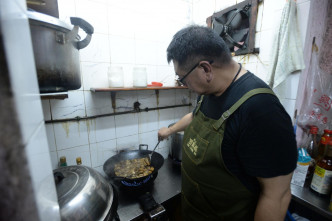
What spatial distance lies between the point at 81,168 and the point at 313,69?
60.9 inches

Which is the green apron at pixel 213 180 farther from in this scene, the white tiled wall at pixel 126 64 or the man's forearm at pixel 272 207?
the white tiled wall at pixel 126 64

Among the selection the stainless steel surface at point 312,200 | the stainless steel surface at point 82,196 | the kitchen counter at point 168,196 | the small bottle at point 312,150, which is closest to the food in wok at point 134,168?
the kitchen counter at point 168,196

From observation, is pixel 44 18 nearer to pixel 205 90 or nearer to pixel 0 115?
pixel 0 115

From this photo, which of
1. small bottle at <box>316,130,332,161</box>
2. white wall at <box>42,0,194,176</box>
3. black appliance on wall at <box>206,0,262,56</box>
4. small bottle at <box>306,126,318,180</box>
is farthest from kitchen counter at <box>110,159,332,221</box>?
black appliance on wall at <box>206,0,262,56</box>

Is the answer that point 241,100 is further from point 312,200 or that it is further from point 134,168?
point 134,168

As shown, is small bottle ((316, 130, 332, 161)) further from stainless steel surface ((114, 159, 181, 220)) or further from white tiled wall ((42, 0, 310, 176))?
stainless steel surface ((114, 159, 181, 220))

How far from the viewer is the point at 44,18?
1.72 feet

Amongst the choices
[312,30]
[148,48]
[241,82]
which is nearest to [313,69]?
[312,30]

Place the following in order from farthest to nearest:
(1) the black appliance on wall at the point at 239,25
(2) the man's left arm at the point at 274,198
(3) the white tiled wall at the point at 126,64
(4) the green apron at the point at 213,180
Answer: (1) the black appliance on wall at the point at 239,25, (3) the white tiled wall at the point at 126,64, (4) the green apron at the point at 213,180, (2) the man's left arm at the point at 274,198

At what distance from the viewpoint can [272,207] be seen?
0.63m

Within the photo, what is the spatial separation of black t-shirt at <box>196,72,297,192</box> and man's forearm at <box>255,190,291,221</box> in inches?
4.8

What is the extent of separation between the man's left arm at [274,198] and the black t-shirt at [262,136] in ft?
0.13

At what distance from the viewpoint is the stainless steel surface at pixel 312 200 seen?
2.83 feet

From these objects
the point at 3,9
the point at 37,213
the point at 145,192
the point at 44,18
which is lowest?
the point at 145,192
